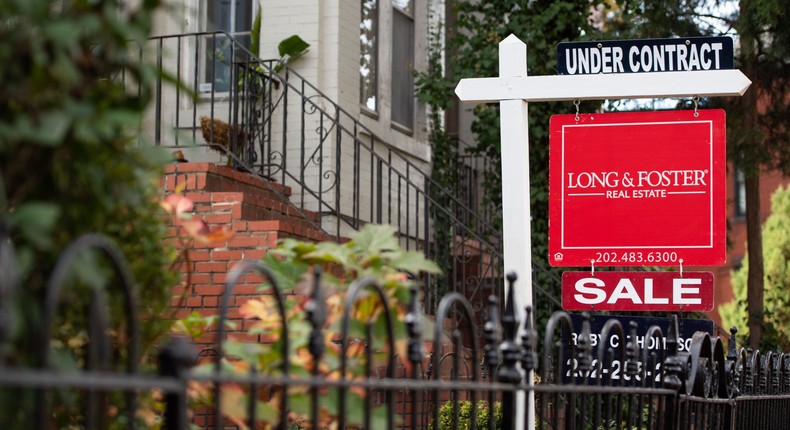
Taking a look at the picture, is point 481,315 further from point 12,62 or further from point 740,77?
point 12,62

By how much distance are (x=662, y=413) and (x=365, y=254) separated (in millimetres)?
1797

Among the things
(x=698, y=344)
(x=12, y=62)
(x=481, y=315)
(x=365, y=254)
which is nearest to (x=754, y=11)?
(x=481, y=315)

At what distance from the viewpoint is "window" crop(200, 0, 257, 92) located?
425 inches

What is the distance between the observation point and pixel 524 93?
6.35m

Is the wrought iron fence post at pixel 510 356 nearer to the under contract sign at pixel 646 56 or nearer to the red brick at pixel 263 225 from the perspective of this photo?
the under contract sign at pixel 646 56

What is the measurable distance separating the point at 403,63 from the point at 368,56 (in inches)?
40.3

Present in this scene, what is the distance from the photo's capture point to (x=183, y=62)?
10672mm

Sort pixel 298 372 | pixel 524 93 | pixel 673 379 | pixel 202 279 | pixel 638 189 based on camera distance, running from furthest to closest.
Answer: pixel 202 279, pixel 638 189, pixel 524 93, pixel 673 379, pixel 298 372

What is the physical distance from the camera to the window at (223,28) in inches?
425

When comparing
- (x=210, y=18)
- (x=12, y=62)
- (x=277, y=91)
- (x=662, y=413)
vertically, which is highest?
(x=210, y=18)

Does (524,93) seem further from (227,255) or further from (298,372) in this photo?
(298,372)

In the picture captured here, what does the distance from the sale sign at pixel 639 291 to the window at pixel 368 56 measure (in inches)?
204

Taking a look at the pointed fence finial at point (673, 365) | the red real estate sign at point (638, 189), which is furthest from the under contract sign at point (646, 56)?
the pointed fence finial at point (673, 365)

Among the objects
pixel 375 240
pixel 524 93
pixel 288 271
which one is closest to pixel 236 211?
pixel 524 93
